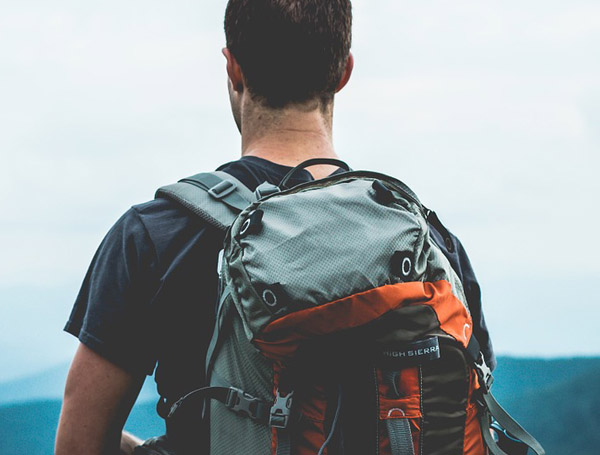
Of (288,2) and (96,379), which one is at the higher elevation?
(288,2)

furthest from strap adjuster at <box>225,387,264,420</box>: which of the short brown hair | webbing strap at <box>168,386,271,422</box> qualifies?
the short brown hair

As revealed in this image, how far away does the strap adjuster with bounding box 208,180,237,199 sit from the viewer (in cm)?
188

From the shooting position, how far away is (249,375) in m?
1.76

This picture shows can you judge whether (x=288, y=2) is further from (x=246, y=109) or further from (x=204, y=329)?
(x=204, y=329)

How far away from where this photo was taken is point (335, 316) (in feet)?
5.26

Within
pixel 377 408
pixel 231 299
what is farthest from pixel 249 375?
pixel 377 408

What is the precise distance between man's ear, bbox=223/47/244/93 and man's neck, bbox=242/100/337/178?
0.29ft

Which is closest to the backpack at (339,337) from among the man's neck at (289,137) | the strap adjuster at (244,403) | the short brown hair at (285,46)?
the strap adjuster at (244,403)

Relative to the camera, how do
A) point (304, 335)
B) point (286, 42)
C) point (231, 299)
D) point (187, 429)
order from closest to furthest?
point (304, 335) < point (231, 299) < point (187, 429) < point (286, 42)

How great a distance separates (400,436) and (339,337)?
0.79ft

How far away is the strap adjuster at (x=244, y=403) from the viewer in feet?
5.69

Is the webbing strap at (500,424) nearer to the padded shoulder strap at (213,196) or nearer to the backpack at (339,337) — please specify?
the backpack at (339,337)

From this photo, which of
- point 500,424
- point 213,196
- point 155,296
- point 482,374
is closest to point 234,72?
point 213,196

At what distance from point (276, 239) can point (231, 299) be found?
173mm
